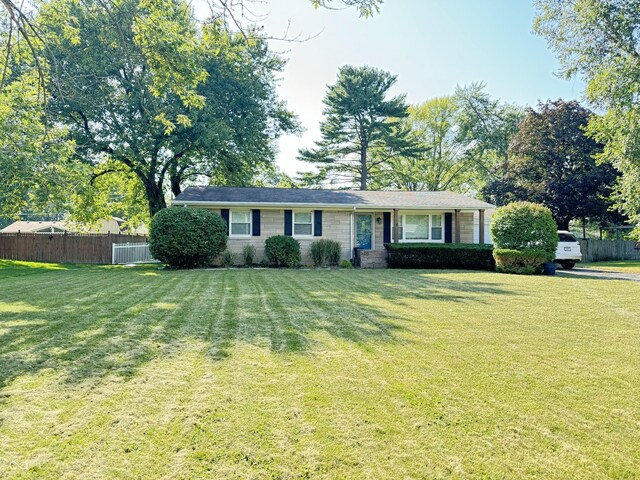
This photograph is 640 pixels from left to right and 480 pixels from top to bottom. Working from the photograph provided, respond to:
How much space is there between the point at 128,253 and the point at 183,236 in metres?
7.57

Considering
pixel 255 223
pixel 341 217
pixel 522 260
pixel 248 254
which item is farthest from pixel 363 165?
pixel 522 260

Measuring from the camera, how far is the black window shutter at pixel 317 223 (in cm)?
1662

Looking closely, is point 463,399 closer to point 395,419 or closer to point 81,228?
point 395,419

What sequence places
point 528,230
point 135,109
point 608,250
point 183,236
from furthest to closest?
1. point 608,250
2. point 135,109
3. point 183,236
4. point 528,230

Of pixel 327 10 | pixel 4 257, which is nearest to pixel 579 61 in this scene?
pixel 327 10

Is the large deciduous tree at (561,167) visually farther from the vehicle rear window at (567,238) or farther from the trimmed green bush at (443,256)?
the trimmed green bush at (443,256)

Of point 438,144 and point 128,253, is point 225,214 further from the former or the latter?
point 438,144

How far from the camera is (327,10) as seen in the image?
17.1 ft

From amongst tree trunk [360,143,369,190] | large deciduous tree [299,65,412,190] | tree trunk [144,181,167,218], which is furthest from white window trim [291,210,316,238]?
tree trunk [360,143,369,190]

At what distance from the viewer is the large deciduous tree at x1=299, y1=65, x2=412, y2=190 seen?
27844mm

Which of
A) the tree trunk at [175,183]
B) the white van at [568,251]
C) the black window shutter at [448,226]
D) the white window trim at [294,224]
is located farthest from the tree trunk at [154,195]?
the white van at [568,251]

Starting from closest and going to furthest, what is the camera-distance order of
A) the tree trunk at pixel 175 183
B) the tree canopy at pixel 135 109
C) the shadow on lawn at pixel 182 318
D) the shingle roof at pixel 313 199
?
the shadow on lawn at pixel 182 318
the tree canopy at pixel 135 109
the shingle roof at pixel 313 199
the tree trunk at pixel 175 183

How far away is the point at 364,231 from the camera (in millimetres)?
17594

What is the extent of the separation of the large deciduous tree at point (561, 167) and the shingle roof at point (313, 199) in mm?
8319
